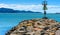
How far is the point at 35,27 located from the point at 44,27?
2.15 ft

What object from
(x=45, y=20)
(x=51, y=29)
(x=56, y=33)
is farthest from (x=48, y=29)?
(x=45, y=20)

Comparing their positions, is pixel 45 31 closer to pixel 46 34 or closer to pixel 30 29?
pixel 46 34

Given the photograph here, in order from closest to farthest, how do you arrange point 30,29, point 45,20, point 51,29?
1. point 51,29
2. point 30,29
3. point 45,20

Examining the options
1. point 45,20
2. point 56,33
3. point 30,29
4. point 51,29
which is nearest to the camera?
point 56,33

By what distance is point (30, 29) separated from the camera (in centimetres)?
1434

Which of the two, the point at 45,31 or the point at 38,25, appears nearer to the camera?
the point at 45,31

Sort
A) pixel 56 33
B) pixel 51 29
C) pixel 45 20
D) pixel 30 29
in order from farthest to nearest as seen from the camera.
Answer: pixel 45 20 → pixel 30 29 → pixel 51 29 → pixel 56 33

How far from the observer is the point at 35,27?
48.1 ft

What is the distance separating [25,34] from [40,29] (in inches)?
28.0

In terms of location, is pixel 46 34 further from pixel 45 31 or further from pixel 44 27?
pixel 44 27

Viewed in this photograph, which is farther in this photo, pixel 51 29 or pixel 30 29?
pixel 30 29

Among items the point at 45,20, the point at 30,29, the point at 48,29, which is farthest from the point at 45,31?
the point at 45,20

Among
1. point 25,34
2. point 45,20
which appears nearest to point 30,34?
point 25,34

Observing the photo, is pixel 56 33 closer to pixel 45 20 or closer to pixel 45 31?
pixel 45 31
